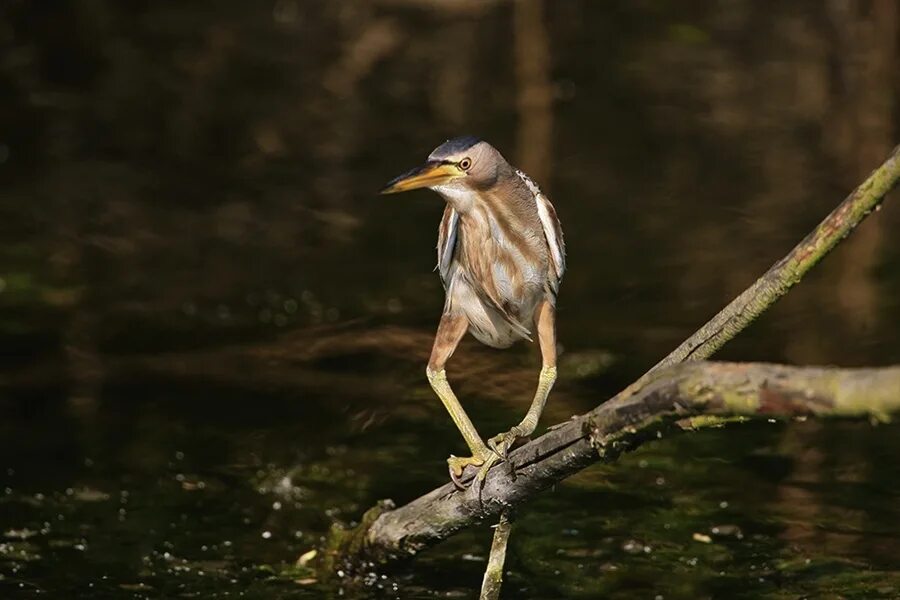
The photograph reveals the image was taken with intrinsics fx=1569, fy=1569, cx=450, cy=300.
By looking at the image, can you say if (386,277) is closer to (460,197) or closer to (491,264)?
(491,264)

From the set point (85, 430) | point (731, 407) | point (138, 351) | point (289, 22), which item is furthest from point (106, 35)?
point (731, 407)

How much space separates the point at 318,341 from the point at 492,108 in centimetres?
524

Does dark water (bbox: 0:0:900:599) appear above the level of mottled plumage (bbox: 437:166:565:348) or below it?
above

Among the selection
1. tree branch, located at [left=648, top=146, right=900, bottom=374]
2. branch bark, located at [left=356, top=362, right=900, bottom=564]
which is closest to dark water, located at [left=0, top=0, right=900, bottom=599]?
branch bark, located at [left=356, top=362, right=900, bottom=564]

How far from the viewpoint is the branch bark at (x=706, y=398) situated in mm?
3389

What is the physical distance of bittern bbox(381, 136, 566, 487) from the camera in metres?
5.04

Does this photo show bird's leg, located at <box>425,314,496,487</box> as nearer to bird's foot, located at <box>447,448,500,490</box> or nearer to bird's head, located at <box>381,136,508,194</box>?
bird's foot, located at <box>447,448,500,490</box>

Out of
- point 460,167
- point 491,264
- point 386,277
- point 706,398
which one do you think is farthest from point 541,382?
point 386,277

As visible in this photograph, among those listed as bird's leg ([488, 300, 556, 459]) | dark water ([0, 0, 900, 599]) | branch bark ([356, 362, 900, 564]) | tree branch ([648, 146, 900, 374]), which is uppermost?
dark water ([0, 0, 900, 599])

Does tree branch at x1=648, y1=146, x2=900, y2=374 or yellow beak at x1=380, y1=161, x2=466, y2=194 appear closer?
tree branch at x1=648, y1=146, x2=900, y2=374

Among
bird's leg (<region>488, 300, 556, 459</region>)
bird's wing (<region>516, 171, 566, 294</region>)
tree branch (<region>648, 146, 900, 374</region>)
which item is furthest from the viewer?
bird's wing (<region>516, 171, 566, 294</region>)

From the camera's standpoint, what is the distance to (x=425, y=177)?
489 centimetres

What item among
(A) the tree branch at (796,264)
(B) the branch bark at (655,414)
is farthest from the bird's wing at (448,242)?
(A) the tree branch at (796,264)

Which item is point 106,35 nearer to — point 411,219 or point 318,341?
point 411,219
